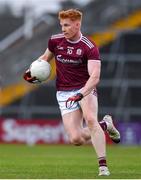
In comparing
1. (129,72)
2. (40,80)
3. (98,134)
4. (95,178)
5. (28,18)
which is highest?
(28,18)

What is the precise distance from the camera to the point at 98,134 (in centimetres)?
1173

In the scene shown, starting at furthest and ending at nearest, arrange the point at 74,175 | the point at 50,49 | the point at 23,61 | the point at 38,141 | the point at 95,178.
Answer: the point at 23,61
the point at 38,141
the point at 50,49
the point at 74,175
the point at 95,178

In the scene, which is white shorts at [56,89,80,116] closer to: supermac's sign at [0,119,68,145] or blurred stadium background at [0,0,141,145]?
supermac's sign at [0,119,68,145]

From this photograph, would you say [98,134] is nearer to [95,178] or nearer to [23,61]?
[95,178]

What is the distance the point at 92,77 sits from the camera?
11688mm

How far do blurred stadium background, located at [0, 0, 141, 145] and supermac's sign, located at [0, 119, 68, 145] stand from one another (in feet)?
2.10

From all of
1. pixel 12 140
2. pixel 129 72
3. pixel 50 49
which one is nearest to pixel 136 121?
pixel 129 72

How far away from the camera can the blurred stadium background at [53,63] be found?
3164cm

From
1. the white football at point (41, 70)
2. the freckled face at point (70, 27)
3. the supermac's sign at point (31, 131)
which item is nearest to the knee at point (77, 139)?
the white football at point (41, 70)

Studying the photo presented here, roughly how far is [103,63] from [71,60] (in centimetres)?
2050

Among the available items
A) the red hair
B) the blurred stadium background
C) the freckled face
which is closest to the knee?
the freckled face

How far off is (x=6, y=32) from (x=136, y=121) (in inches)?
249

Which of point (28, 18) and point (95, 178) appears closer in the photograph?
point (95, 178)

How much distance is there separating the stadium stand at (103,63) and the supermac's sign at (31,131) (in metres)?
1.31
